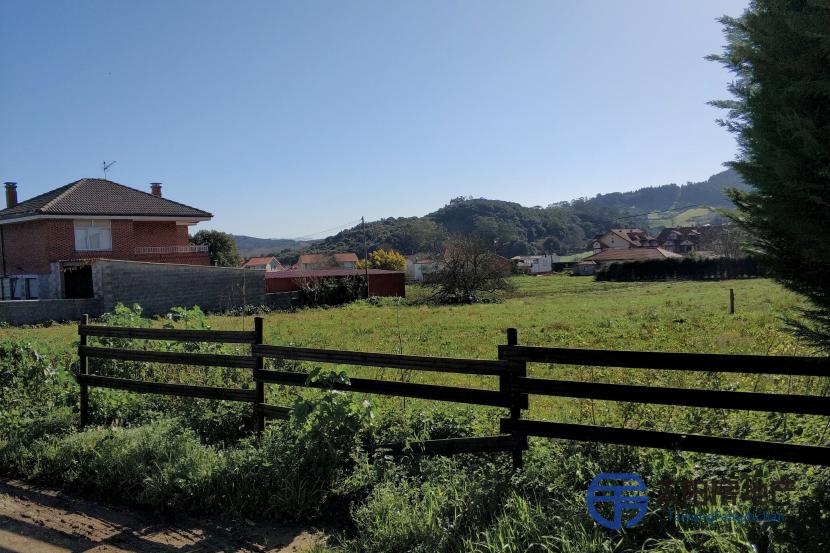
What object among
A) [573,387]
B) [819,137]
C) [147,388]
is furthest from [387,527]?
[147,388]

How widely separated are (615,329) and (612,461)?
13.8 metres

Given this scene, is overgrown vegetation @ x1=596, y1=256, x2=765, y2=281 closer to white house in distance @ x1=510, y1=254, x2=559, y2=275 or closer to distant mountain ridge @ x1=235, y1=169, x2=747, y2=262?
white house in distance @ x1=510, y1=254, x2=559, y2=275

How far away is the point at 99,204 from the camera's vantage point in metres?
32.4

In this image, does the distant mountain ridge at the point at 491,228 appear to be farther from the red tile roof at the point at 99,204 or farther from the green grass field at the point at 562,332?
the green grass field at the point at 562,332

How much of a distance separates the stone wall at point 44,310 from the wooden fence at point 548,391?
22.9m

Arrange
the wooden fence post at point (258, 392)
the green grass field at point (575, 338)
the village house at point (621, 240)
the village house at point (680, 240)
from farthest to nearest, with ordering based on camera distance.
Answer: the village house at point (621, 240)
the village house at point (680, 240)
the green grass field at point (575, 338)
the wooden fence post at point (258, 392)

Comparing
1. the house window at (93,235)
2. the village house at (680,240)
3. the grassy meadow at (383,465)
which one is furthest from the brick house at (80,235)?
the village house at (680,240)

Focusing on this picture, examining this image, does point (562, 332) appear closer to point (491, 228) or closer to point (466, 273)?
point (466, 273)

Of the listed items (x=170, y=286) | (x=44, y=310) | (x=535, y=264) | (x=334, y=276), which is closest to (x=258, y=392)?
(x=44, y=310)

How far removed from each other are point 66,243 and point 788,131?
34.5 m

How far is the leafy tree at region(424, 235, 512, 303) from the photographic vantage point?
129 feet

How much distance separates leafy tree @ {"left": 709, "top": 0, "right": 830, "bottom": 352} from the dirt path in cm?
356

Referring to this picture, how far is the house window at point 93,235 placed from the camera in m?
31.3

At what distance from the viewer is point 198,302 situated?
105 feet
